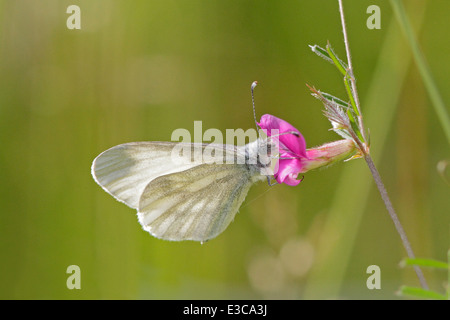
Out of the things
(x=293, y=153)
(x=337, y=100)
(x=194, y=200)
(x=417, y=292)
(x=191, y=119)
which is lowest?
(x=417, y=292)

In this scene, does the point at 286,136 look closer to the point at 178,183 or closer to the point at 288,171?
the point at 288,171

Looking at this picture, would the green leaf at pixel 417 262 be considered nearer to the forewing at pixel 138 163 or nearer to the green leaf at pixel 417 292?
the green leaf at pixel 417 292

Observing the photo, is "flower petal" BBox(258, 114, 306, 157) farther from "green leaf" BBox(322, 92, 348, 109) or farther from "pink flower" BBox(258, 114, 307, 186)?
"green leaf" BBox(322, 92, 348, 109)

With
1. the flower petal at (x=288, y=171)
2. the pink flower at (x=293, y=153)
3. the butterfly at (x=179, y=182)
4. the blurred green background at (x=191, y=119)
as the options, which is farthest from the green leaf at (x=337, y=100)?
the blurred green background at (x=191, y=119)

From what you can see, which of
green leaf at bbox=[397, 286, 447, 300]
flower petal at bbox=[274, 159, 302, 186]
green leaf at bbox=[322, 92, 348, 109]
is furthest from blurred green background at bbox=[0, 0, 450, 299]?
green leaf at bbox=[397, 286, 447, 300]

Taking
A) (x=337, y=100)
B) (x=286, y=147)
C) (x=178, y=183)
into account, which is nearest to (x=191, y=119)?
(x=178, y=183)
